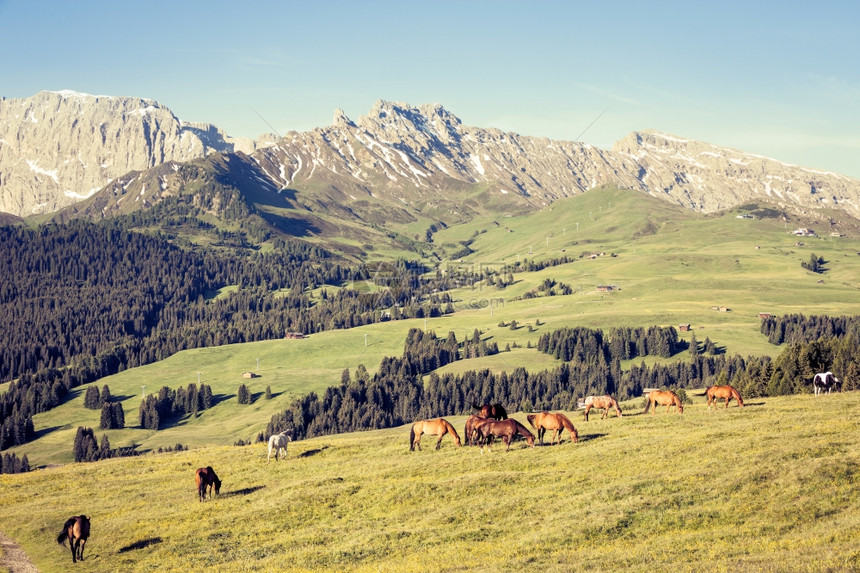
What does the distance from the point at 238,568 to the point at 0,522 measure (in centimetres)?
2513

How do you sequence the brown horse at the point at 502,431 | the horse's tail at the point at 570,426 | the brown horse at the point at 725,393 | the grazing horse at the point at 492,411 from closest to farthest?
the brown horse at the point at 502,431, the horse's tail at the point at 570,426, the grazing horse at the point at 492,411, the brown horse at the point at 725,393

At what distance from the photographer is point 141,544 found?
42.7 metres

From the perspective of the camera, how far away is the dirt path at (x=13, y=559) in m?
40.6

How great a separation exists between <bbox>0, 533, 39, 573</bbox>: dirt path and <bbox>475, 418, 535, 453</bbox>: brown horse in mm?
27587

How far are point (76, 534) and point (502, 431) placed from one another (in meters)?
26.4

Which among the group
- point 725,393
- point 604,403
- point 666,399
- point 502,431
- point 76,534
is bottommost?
point 76,534

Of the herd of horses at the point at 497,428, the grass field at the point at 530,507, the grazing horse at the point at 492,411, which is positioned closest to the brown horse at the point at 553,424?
the herd of horses at the point at 497,428

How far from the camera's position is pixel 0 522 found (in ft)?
169

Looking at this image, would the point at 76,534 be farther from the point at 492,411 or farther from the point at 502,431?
the point at 492,411

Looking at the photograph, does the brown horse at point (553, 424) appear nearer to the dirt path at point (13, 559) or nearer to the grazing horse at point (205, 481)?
the grazing horse at point (205, 481)

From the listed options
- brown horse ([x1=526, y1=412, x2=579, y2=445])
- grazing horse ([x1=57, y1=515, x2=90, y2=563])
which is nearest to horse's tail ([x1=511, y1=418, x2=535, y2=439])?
brown horse ([x1=526, y1=412, x2=579, y2=445])

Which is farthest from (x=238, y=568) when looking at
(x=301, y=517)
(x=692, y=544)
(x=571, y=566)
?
(x=692, y=544)

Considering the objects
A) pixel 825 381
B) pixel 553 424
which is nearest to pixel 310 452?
pixel 553 424

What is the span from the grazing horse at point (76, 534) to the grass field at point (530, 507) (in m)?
0.94
